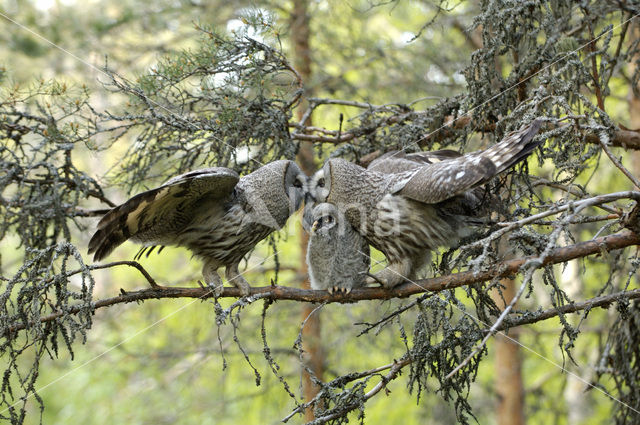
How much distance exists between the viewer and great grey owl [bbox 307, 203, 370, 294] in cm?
402

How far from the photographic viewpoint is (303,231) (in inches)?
281

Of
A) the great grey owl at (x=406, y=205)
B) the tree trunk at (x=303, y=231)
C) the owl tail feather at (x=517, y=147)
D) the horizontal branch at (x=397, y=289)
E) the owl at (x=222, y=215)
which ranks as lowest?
the horizontal branch at (x=397, y=289)

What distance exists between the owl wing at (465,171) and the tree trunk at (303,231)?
10.8ft

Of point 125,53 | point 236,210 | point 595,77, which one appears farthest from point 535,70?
point 125,53

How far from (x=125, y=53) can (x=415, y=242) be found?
618 centimetres

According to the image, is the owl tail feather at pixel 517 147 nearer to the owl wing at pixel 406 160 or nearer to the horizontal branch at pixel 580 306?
the horizontal branch at pixel 580 306

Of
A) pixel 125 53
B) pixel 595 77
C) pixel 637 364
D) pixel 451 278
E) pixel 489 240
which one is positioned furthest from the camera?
pixel 125 53

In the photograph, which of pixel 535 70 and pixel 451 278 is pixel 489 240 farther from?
pixel 535 70

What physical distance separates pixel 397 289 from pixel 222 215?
1389mm

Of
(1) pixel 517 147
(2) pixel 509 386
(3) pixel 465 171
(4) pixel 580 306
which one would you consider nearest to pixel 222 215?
(3) pixel 465 171

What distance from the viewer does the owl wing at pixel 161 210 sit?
3549 millimetres

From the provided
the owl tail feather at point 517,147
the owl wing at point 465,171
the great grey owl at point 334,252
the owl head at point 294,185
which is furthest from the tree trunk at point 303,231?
the owl tail feather at point 517,147

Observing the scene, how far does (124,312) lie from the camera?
862 cm

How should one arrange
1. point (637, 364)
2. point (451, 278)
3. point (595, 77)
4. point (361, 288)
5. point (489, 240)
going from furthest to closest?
point (637, 364) < point (361, 288) < point (595, 77) < point (451, 278) < point (489, 240)
